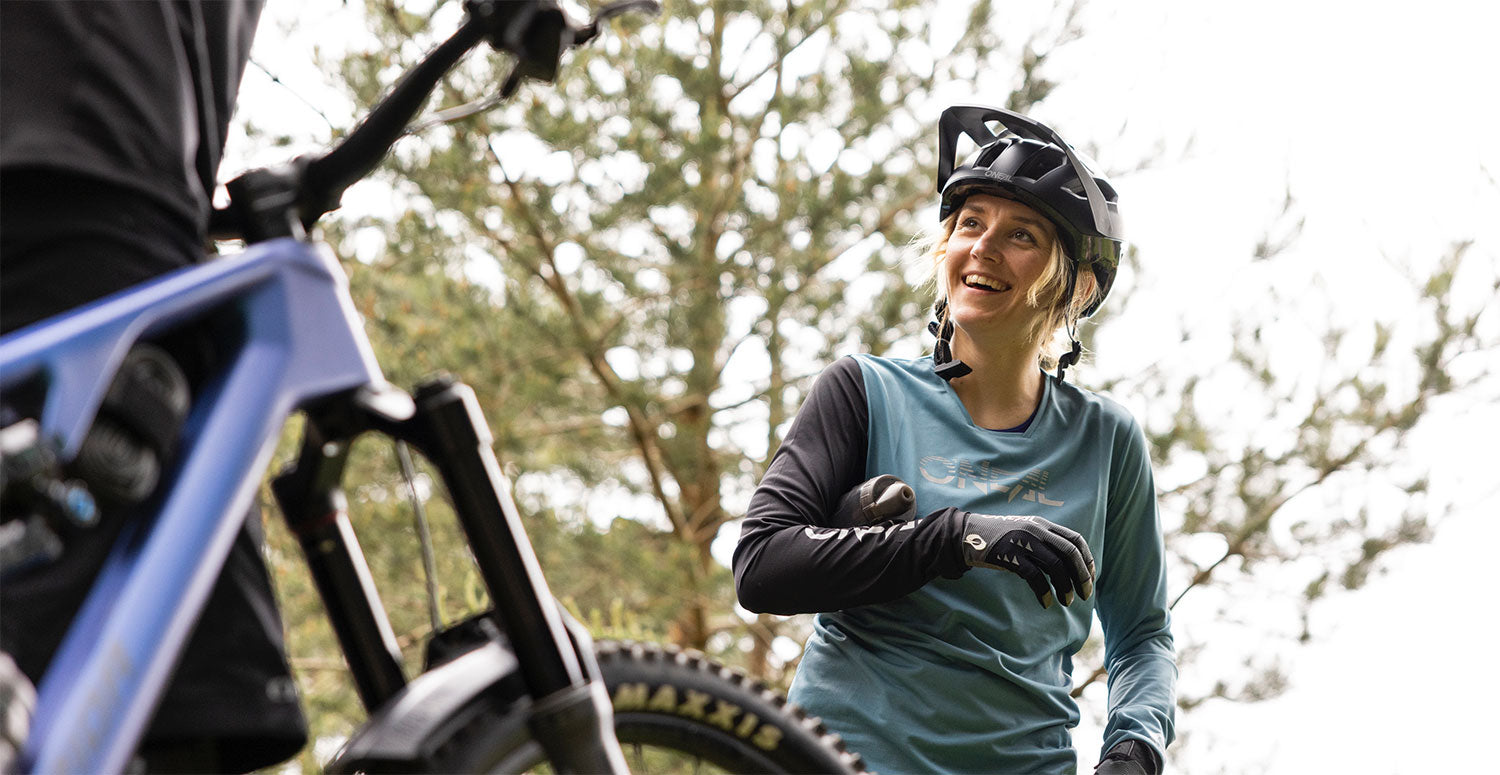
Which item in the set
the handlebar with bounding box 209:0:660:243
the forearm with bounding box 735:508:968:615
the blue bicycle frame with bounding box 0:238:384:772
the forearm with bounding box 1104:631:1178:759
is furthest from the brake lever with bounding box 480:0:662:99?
the forearm with bounding box 1104:631:1178:759

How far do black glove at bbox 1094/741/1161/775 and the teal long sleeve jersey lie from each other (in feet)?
0.08

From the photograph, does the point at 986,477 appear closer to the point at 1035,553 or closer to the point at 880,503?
the point at 880,503

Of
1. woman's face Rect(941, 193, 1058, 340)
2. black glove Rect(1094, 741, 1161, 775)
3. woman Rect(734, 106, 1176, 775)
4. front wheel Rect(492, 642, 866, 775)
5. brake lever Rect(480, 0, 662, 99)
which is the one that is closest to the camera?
brake lever Rect(480, 0, 662, 99)

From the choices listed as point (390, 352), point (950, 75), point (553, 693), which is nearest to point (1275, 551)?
point (950, 75)

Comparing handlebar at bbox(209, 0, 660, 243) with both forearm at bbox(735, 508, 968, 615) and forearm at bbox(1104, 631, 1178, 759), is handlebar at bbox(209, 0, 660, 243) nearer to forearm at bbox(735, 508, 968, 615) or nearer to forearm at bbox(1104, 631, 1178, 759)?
forearm at bbox(735, 508, 968, 615)

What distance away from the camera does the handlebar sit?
1.40 m

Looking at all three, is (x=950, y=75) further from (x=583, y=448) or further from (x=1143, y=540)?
(x=1143, y=540)

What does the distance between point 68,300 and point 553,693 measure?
0.64 meters

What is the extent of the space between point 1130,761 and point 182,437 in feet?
5.55

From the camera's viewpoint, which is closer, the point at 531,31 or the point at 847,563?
the point at 531,31

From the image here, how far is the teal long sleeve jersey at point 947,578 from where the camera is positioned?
89.5 inches

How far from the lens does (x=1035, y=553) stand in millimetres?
2121

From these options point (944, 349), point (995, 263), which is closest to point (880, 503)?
point (944, 349)

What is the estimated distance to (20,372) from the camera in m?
1.25
